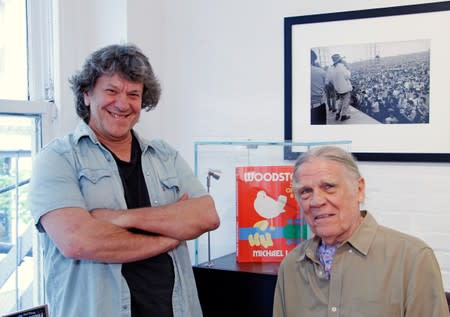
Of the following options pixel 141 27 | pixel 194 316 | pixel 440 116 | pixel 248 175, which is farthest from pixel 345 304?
pixel 141 27

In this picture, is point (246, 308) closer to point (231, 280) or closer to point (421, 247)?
point (231, 280)

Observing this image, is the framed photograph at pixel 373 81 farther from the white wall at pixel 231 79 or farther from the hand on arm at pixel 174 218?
the hand on arm at pixel 174 218

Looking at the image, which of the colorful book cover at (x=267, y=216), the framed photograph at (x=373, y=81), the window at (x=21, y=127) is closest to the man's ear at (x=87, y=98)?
the window at (x=21, y=127)

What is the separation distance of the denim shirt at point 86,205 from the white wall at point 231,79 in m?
0.70

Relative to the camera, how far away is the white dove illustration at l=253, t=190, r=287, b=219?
2092 millimetres

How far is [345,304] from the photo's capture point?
1548 mm

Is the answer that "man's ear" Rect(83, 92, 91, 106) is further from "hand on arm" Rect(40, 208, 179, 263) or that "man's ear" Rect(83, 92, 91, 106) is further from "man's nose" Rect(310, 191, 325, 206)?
Answer: "man's nose" Rect(310, 191, 325, 206)

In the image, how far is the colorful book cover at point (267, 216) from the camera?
2.09m

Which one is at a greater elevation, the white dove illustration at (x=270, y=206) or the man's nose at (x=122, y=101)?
the man's nose at (x=122, y=101)

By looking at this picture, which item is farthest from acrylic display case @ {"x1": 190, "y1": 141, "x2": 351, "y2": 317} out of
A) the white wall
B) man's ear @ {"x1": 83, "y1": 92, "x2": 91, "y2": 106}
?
man's ear @ {"x1": 83, "y1": 92, "x2": 91, "y2": 106}

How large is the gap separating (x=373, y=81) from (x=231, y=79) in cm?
69

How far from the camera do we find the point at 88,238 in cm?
154

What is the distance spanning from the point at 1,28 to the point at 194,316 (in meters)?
1.38

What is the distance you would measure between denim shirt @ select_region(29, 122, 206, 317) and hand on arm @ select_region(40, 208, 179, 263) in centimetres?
4
